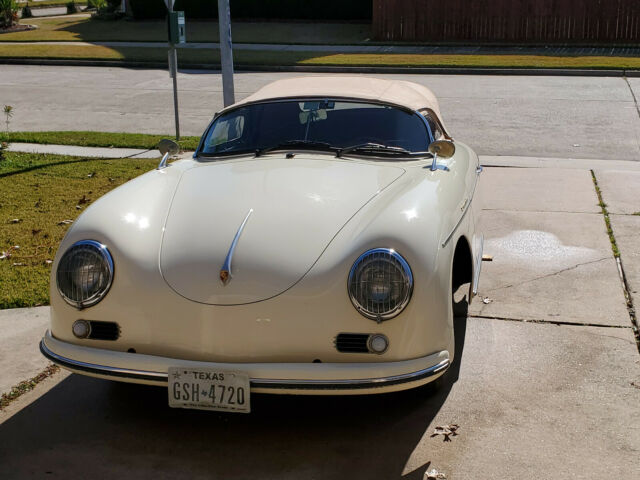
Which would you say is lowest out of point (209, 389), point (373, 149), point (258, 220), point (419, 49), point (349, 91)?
point (419, 49)

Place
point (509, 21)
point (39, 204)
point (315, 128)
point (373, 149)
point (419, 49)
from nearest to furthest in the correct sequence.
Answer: point (373, 149) < point (315, 128) < point (39, 204) < point (419, 49) < point (509, 21)

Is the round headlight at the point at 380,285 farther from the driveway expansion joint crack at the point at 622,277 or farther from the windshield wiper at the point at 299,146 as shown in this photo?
the driveway expansion joint crack at the point at 622,277

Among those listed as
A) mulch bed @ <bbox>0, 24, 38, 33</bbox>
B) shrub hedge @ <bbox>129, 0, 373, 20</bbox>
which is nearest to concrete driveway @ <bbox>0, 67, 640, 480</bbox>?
shrub hedge @ <bbox>129, 0, 373, 20</bbox>

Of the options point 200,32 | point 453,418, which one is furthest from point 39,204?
point 200,32

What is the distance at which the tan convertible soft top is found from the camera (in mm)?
5703

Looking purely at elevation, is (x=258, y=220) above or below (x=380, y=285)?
above

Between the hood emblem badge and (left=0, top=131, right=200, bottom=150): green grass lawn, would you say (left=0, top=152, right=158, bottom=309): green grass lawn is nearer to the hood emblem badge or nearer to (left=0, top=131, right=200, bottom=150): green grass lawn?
(left=0, top=131, right=200, bottom=150): green grass lawn

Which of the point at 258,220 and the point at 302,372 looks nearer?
the point at 302,372

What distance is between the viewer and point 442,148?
5.24m

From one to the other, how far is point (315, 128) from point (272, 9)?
2702 cm

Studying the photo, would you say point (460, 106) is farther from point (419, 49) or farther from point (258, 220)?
point (258, 220)

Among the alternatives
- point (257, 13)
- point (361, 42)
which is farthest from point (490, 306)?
point (257, 13)

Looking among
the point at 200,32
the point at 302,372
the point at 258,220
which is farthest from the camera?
the point at 200,32

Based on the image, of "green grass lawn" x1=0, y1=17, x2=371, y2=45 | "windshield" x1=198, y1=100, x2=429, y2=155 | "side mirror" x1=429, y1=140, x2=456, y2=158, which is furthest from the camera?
"green grass lawn" x1=0, y1=17, x2=371, y2=45
